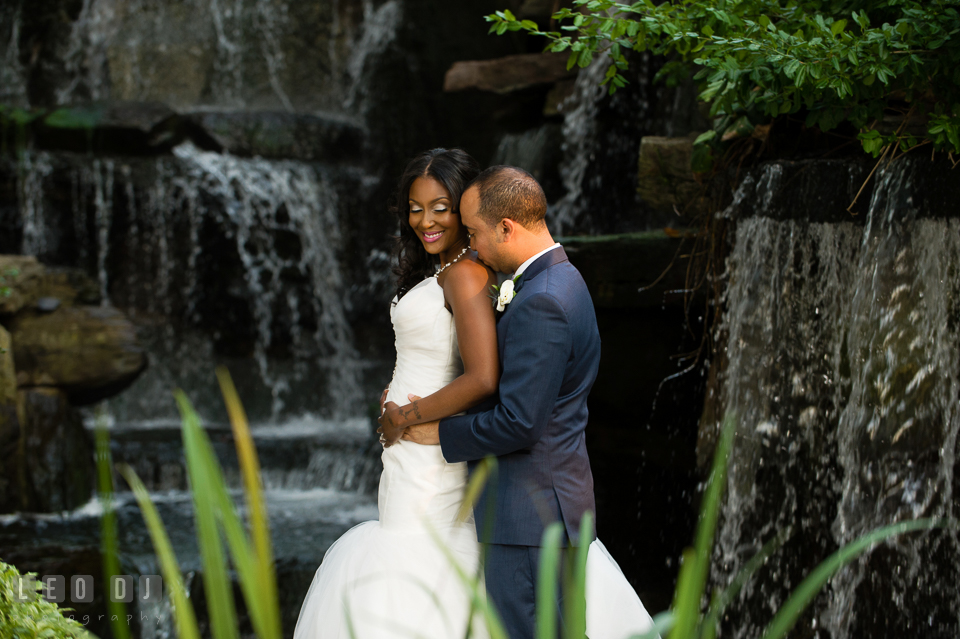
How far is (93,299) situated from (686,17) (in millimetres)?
5463

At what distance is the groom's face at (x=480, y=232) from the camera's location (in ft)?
6.96

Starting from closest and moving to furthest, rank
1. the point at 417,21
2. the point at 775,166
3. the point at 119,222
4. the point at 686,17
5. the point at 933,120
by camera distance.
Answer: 1. the point at 933,120
2. the point at 686,17
3. the point at 775,166
4. the point at 119,222
5. the point at 417,21

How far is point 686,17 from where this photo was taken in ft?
11.8

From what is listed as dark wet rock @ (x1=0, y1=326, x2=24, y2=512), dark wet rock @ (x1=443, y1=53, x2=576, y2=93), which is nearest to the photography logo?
dark wet rock @ (x1=0, y1=326, x2=24, y2=512)

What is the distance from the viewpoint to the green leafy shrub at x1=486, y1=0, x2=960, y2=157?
9.90 feet

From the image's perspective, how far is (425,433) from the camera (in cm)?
219

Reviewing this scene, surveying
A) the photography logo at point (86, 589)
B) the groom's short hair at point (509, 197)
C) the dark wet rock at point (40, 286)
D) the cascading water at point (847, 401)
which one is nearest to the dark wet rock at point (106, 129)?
the dark wet rock at point (40, 286)

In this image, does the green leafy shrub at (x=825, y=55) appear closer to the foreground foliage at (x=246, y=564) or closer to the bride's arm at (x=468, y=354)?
the bride's arm at (x=468, y=354)

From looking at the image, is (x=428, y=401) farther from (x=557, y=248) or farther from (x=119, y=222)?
(x=119, y=222)

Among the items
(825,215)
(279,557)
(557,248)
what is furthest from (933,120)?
(279,557)

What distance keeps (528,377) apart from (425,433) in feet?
1.29

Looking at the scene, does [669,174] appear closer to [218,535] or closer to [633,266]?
[633,266]

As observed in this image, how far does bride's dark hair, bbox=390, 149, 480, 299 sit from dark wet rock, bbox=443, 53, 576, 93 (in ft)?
18.2

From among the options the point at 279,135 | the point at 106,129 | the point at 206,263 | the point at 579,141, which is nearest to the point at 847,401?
the point at 579,141
